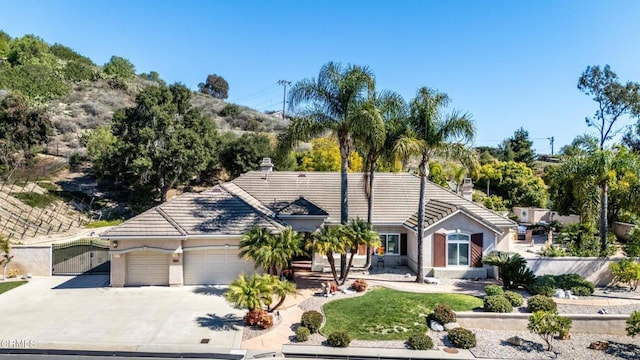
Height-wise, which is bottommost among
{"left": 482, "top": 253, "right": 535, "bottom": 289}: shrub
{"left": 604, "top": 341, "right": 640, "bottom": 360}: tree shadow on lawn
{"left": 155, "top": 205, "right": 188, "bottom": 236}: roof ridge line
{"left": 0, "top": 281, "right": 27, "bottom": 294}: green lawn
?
{"left": 604, "top": 341, "right": 640, "bottom": 360}: tree shadow on lawn

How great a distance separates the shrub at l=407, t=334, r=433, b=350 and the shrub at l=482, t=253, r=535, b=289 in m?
8.82

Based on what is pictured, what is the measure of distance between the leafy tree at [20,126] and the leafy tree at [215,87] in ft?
301

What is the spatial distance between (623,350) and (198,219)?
1978 cm

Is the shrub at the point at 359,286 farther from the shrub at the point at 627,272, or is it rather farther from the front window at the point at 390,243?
the shrub at the point at 627,272

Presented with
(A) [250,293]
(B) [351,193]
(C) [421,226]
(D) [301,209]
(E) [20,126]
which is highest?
(E) [20,126]

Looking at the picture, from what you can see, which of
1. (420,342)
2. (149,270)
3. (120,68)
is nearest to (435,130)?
(420,342)

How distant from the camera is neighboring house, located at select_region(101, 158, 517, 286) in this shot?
20.6 meters

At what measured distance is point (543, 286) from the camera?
19.6 metres

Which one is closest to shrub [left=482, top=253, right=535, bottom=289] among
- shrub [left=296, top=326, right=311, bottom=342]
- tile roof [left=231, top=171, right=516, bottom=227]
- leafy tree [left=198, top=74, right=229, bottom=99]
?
tile roof [left=231, top=171, right=516, bottom=227]

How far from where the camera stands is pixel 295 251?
1903 centimetres

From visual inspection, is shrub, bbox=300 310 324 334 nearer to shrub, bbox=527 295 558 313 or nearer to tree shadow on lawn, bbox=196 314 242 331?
tree shadow on lawn, bbox=196 314 242 331

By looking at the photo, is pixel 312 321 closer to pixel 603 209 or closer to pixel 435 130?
pixel 435 130

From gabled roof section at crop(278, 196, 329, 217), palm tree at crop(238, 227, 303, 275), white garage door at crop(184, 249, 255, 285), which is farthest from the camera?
gabled roof section at crop(278, 196, 329, 217)

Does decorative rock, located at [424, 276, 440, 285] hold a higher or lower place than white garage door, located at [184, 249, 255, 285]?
lower
